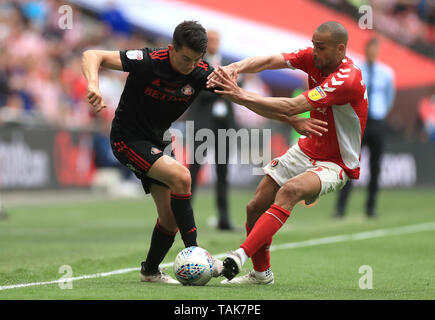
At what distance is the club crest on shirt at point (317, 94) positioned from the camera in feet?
20.8

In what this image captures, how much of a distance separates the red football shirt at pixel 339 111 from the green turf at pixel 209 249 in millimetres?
1091

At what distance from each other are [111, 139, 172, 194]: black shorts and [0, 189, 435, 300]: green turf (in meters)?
0.91

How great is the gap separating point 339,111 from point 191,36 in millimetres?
1403

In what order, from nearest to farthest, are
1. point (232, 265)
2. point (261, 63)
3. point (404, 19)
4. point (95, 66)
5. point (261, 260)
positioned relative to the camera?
point (232, 265), point (95, 66), point (261, 260), point (261, 63), point (404, 19)

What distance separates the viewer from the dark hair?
6.20 m

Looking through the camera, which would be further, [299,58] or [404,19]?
[404,19]

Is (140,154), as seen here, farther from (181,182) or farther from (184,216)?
(184,216)

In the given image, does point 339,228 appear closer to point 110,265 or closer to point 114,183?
point 110,265

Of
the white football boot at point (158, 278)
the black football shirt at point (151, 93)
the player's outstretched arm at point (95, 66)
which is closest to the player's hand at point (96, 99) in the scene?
the player's outstretched arm at point (95, 66)

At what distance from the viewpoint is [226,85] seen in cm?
639

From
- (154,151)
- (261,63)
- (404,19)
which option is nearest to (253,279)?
(154,151)

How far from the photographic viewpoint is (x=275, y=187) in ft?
22.4

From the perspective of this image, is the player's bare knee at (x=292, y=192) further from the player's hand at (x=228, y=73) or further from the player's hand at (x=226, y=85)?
the player's hand at (x=228, y=73)
